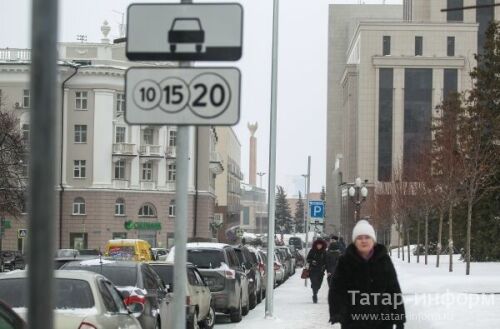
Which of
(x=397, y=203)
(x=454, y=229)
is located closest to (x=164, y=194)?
(x=397, y=203)

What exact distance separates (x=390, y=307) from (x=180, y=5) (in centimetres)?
351

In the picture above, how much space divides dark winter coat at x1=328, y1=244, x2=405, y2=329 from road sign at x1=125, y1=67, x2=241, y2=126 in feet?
9.24

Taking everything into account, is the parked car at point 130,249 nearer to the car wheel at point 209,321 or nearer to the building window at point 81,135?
the car wheel at point 209,321

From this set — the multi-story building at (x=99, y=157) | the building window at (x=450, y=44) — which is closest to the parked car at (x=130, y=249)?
the multi-story building at (x=99, y=157)

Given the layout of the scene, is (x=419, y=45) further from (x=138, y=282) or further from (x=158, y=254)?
(x=138, y=282)

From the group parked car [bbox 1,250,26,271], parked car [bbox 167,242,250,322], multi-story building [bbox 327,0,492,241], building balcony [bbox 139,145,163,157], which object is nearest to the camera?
parked car [bbox 167,242,250,322]

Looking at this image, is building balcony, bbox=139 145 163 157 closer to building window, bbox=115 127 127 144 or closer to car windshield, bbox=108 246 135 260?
building window, bbox=115 127 127 144

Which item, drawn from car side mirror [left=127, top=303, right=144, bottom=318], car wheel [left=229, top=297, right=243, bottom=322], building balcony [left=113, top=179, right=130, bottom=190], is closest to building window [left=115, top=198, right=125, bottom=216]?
building balcony [left=113, top=179, right=130, bottom=190]

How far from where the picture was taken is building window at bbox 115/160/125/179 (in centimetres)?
7975

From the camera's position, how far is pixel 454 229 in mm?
47938

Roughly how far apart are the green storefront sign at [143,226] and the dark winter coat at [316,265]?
4871 centimetres

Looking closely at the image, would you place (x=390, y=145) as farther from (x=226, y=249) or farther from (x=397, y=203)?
(x=226, y=249)

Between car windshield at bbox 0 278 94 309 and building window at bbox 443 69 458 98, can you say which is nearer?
car windshield at bbox 0 278 94 309

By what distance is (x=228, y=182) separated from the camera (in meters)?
124
